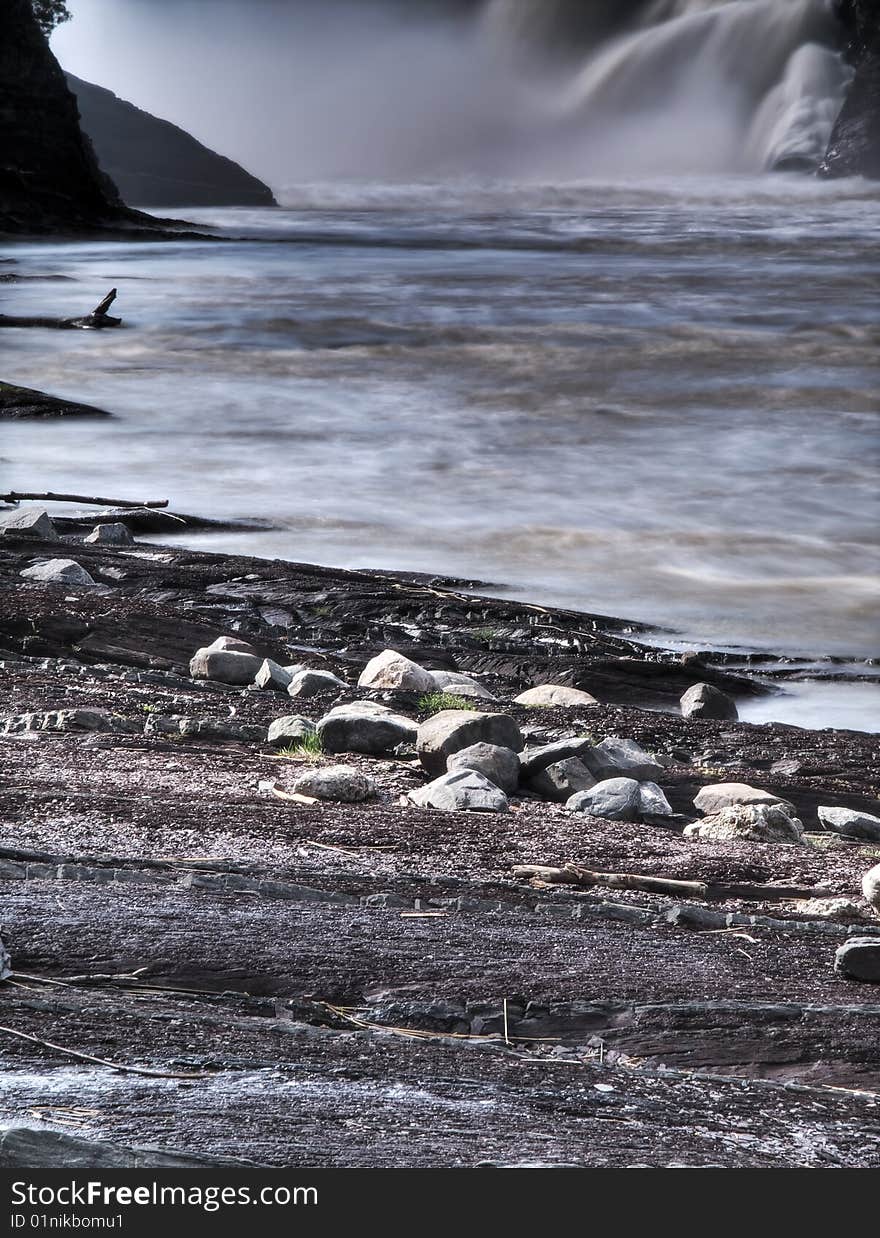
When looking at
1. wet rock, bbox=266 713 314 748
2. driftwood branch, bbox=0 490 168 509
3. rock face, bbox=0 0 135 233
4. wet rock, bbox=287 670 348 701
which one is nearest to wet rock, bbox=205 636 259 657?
wet rock, bbox=287 670 348 701

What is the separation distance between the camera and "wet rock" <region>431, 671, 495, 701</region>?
20.4ft

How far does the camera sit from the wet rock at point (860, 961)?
9.85 feet

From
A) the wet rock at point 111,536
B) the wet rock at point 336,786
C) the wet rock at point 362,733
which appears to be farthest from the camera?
the wet rock at point 111,536

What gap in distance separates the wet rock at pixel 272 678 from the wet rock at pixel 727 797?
6.92ft

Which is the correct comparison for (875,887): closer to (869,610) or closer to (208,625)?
(208,625)

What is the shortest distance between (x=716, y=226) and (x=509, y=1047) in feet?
152

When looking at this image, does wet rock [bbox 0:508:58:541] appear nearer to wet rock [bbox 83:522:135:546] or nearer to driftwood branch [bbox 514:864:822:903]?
wet rock [bbox 83:522:135:546]

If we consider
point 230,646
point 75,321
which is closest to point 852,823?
point 230,646

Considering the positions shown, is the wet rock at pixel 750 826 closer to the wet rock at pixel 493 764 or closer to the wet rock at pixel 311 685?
the wet rock at pixel 493 764

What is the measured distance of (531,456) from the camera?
1723 centimetres

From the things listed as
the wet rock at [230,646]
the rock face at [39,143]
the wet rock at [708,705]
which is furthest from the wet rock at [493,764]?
the rock face at [39,143]

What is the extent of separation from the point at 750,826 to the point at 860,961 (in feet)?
4.08

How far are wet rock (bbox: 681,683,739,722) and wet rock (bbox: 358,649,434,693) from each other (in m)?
1.60

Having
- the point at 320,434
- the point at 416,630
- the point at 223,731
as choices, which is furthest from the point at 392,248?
the point at 223,731
